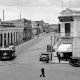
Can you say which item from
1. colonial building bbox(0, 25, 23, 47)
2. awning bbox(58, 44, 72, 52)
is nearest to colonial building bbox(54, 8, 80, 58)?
awning bbox(58, 44, 72, 52)

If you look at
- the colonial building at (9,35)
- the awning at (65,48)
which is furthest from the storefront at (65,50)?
the colonial building at (9,35)

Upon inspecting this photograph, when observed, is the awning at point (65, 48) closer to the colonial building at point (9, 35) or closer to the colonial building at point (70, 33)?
the colonial building at point (70, 33)

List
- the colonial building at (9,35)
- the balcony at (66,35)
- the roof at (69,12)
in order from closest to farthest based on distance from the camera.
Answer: the roof at (69,12), the balcony at (66,35), the colonial building at (9,35)

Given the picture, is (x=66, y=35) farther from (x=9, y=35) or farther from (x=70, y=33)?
(x=9, y=35)

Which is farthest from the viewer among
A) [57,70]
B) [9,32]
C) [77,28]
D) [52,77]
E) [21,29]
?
[21,29]

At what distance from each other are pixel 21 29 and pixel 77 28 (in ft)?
182

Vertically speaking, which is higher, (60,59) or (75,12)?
A: (75,12)

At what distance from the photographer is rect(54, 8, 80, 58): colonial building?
3897 centimetres

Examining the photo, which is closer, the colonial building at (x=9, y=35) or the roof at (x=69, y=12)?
the roof at (x=69, y=12)

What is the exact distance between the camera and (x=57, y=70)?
32250 millimetres

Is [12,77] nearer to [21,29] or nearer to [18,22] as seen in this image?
[21,29]

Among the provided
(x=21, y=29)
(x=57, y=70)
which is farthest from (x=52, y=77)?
(x=21, y=29)

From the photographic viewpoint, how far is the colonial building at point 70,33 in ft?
128

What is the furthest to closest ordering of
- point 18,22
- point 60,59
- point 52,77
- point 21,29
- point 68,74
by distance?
point 18,22, point 21,29, point 60,59, point 68,74, point 52,77
